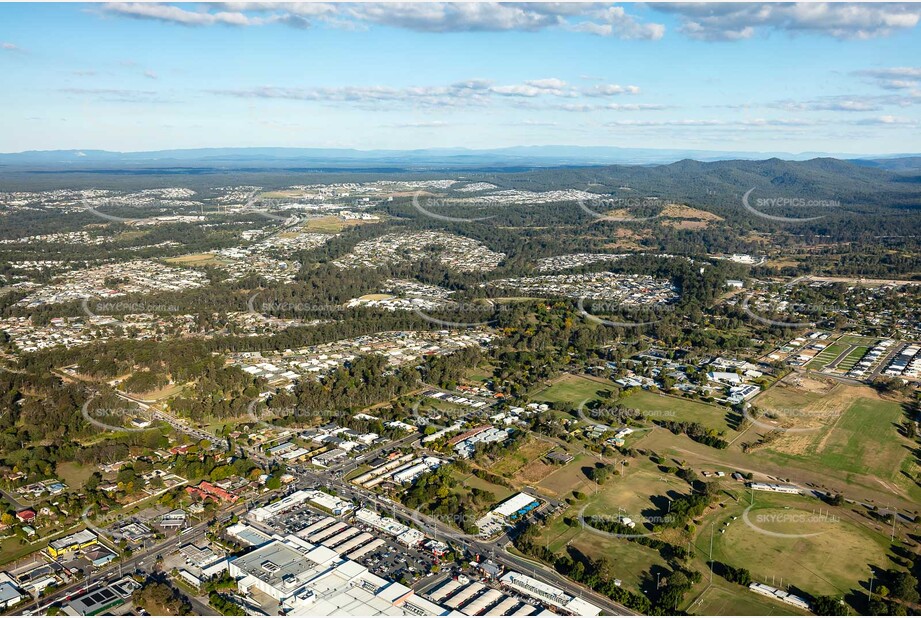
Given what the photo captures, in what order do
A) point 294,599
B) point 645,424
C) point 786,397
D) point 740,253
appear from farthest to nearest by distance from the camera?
point 740,253 → point 786,397 → point 645,424 → point 294,599

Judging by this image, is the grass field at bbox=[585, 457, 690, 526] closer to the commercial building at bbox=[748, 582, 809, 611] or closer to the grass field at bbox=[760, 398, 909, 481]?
the commercial building at bbox=[748, 582, 809, 611]

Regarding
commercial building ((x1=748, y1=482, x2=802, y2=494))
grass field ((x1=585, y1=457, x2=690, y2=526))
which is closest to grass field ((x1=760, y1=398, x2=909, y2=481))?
commercial building ((x1=748, y1=482, x2=802, y2=494))

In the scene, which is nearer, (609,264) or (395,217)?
(609,264)

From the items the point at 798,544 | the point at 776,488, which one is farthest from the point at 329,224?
the point at 798,544

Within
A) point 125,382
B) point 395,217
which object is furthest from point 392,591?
point 395,217

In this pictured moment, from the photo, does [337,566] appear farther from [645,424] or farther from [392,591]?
[645,424]
